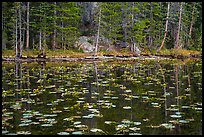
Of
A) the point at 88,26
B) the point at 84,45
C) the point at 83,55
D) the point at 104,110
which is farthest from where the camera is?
the point at 88,26

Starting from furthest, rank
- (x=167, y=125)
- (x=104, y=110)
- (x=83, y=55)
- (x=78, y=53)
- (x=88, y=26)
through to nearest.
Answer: (x=88, y=26) → (x=78, y=53) → (x=83, y=55) → (x=104, y=110) → (x=167, y=125)

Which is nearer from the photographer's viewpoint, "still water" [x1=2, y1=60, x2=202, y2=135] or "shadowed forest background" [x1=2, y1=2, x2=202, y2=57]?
Answer: "still water" [x1=2, y1=60, x2=202, y2=135]

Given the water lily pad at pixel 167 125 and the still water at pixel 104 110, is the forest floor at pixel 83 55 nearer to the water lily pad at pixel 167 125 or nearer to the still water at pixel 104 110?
the still water at pixel 104 110

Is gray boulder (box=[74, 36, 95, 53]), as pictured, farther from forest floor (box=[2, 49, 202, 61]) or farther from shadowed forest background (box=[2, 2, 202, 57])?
forest floor (box=[2, 49, 202, 61])

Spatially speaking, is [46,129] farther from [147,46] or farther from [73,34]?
[147,46]

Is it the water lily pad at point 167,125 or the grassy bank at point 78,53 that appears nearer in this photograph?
the water lily pad at point 167,125

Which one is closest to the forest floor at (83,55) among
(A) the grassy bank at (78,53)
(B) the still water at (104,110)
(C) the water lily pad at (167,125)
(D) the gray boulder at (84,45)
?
(A) the grassy bank at (78,53)

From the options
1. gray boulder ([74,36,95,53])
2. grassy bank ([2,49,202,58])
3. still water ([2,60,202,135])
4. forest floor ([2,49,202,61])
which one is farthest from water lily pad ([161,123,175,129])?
gray boulder ([74,36,95,53])

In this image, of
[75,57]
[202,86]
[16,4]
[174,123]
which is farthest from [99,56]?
[174,123]

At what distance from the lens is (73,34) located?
43.4 metres

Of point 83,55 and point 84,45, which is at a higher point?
point 84,45

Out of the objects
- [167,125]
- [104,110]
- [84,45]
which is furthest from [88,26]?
[167,125]

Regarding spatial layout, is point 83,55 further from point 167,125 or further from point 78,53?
point 167,125

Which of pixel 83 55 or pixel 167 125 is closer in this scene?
pixel 167 125
